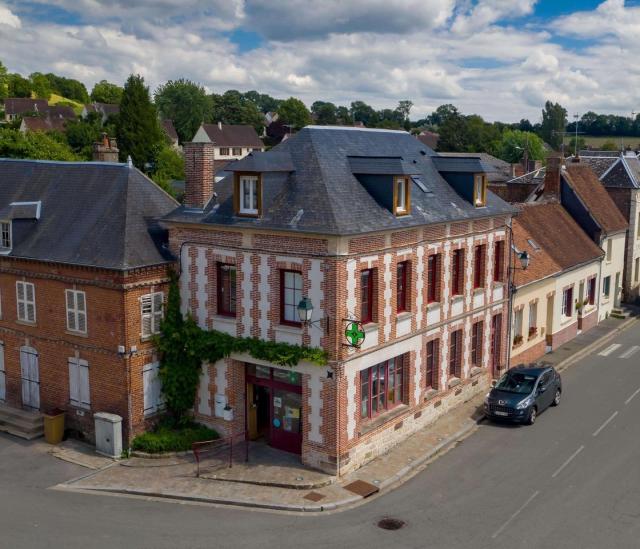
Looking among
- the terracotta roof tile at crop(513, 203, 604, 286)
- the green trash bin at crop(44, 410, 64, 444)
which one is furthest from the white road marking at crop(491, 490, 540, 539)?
the green trash bin at crop(44, 410, 64, 444)

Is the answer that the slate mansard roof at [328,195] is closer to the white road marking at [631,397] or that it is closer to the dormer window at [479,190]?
the dormer window at [479,190]

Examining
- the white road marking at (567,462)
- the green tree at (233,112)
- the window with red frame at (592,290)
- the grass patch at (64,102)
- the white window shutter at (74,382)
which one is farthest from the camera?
the green tree at (233,112)

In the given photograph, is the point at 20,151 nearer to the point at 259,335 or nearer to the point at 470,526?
the point at 259,335

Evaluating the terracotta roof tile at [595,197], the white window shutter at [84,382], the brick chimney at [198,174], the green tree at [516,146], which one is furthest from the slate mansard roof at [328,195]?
the green tree at [516,146]

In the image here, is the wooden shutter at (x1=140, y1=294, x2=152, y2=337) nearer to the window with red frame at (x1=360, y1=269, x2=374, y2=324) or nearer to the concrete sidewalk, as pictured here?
the concrete sidewalk

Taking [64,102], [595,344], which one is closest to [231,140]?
[64,102]
